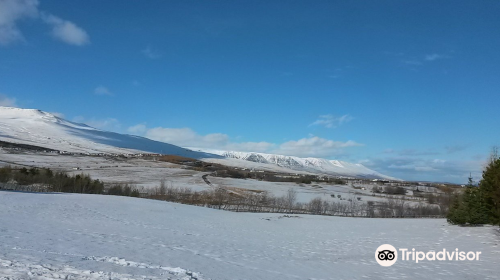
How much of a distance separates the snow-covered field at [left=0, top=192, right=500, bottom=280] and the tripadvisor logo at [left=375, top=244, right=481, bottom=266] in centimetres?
52

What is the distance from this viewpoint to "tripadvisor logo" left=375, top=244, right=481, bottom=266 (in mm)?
18109

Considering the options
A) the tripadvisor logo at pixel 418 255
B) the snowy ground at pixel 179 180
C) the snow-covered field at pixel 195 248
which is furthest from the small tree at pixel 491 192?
the snowy ground at pixel 179 180

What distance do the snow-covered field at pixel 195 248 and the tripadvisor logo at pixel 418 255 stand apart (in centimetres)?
52

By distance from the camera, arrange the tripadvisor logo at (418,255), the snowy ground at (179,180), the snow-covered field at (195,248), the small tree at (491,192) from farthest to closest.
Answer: the snowy ground at (179,180)
the small tree at (491,192)
the tripadvisor logo at (418,255)
the snow-covered field at (195,248)

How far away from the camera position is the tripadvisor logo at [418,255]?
59.4 feet

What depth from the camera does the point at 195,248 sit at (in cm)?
1672

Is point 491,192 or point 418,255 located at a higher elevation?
point 491,192

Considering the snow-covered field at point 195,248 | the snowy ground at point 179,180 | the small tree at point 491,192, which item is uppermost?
the small tree at point 491,192

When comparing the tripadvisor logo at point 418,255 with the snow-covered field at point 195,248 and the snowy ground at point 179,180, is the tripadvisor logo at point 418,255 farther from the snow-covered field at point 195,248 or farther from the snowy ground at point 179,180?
the snowy ground at point 179,180

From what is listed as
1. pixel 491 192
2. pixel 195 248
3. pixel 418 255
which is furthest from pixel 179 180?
pixel 418 255

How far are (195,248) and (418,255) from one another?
11.2m

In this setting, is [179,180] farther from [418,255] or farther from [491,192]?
[418,255]

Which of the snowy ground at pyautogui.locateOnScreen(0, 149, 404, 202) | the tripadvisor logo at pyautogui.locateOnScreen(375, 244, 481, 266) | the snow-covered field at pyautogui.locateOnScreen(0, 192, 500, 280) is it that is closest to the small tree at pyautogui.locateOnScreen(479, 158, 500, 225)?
the snow-covered field at pyautogui.locateOnScreen(0, 192, 500, 280)

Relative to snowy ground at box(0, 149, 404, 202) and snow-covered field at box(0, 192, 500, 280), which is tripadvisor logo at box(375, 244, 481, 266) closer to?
snow-covered field at box(0, 192, 500, 280)
